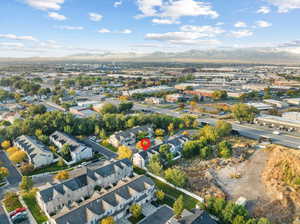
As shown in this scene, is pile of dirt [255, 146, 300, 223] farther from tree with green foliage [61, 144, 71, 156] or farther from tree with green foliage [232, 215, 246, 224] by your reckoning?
tree with green foliage [61, 144, 71, 156]

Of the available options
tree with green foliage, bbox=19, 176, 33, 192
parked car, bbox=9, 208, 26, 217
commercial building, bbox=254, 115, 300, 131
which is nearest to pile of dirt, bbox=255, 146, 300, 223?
commercial building, bbox=254, 115, 300, 131

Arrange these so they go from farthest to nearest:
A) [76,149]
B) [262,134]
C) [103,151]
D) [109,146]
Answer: [262,134], [109,146], [103,151], [76,149]

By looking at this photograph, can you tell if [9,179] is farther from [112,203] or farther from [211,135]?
[211,135]

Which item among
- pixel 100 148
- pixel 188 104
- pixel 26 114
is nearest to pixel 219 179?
pixel 100 148

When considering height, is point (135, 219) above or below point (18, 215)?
below

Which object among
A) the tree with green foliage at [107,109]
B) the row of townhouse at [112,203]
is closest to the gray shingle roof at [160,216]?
the row of townhouse at [112,203]

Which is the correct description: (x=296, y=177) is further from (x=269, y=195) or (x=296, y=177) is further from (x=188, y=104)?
(x=188, y=104)

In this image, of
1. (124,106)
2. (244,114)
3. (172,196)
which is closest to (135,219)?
(172,196)
